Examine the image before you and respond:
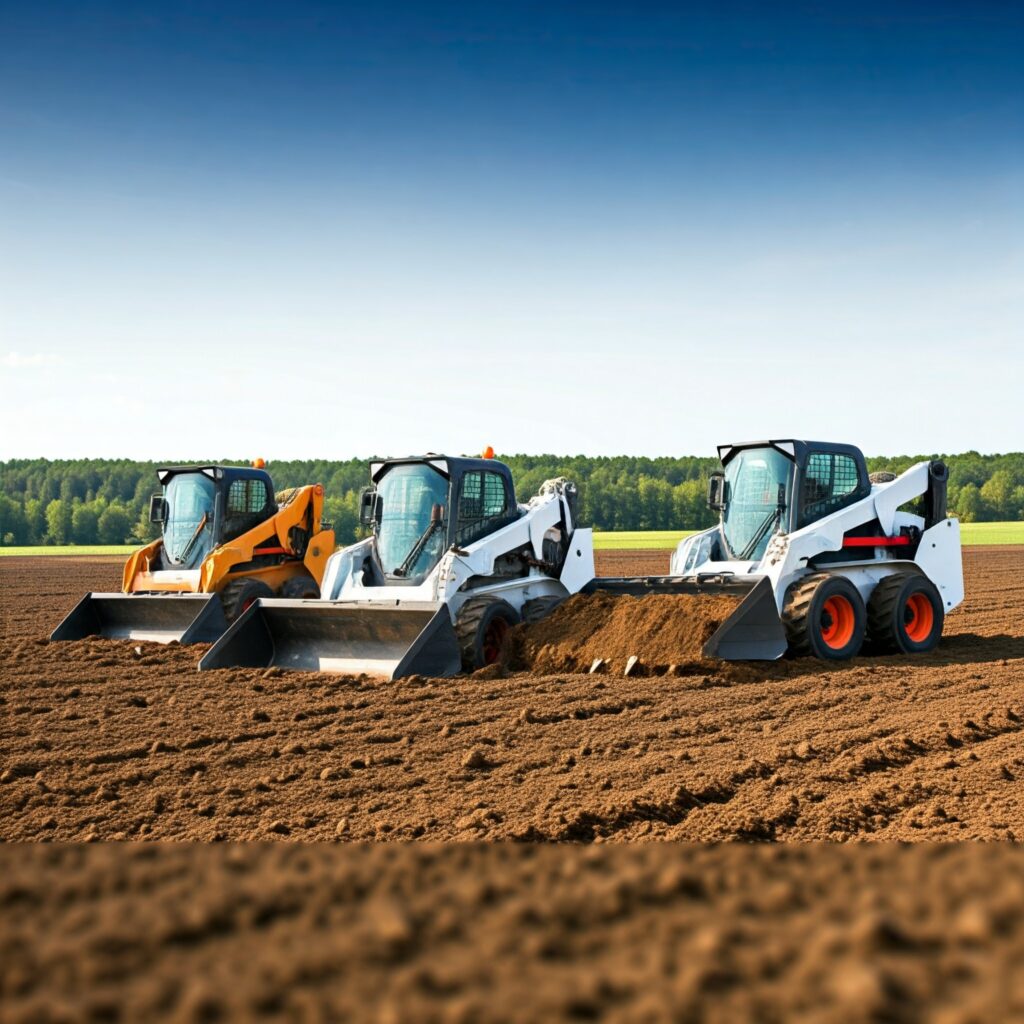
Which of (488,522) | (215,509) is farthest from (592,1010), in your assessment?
(215,509)

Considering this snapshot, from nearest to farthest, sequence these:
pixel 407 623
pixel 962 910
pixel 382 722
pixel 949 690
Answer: pixel 962 910 → pixel 382 722 → pixel 949 690 → pixel 407 623

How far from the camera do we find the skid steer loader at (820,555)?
508 inches

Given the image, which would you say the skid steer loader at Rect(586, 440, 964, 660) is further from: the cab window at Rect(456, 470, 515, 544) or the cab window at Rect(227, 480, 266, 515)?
the cab window at Rect(227, 480, 266, 515)

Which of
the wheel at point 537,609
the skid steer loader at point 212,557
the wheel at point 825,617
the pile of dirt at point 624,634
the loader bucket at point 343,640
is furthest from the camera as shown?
the skid steer loader at point 212,557

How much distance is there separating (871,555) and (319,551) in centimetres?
881

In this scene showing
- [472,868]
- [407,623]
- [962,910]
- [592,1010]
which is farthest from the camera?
[407,623]

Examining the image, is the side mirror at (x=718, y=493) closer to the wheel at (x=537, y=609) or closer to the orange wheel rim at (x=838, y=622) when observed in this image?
the orange wheel rim at (x=838, y=622)

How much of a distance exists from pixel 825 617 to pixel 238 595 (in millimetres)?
8494

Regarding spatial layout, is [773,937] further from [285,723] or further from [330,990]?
[285,723]

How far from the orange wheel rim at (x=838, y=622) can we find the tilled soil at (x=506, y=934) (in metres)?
12.8

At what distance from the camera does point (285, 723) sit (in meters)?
9.84

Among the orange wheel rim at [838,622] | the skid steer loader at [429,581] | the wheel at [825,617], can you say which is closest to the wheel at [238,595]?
the skid steer loader at [429,581]

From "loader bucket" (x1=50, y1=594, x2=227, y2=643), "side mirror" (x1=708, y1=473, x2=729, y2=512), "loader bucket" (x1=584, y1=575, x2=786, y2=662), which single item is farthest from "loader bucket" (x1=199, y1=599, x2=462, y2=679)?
"side mirror" (x1=708, y1=473, x2=729, y2=512)

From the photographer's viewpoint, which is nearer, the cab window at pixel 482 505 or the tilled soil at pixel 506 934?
the tilled soil at pixel 506 934
